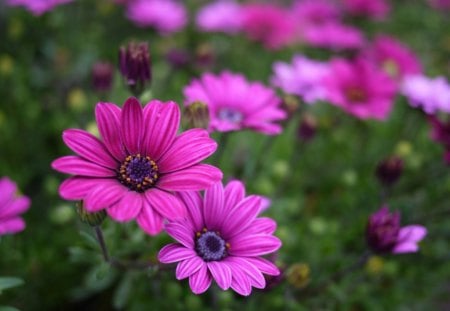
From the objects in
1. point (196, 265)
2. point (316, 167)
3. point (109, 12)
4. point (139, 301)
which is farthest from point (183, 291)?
point (109, 12)

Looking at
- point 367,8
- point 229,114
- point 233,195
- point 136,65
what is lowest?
point 233,195

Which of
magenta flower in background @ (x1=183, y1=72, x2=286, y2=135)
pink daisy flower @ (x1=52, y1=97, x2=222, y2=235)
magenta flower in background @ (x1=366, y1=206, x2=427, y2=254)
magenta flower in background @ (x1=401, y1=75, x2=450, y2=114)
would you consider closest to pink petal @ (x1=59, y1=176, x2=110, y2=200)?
pink daisy flower @ (x1=52, y1=97, x2=222, y2=235)

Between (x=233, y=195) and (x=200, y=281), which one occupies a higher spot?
(x=233, y=195)

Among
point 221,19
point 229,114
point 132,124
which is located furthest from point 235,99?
point 221,19

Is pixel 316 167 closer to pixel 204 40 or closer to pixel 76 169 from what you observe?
pixel 204 40

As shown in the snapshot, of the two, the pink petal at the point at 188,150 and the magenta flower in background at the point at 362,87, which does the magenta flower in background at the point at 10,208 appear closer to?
the pink petal at the point at 188,150

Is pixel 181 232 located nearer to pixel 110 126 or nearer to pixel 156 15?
pixel 110 126
